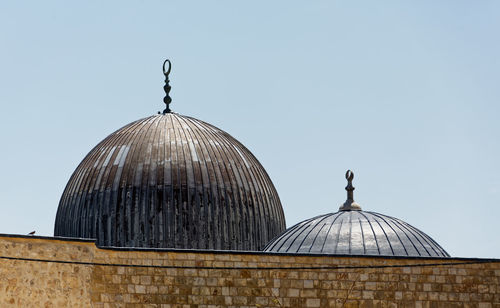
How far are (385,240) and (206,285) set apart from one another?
4.72 m

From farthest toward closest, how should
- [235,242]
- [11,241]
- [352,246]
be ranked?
[235,242], [352,246], [11,241]

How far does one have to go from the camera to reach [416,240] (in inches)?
927

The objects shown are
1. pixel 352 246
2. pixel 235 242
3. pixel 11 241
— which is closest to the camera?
pixel 11 241

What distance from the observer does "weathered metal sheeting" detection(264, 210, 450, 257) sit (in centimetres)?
2300

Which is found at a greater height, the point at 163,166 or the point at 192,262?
the point at 163,166

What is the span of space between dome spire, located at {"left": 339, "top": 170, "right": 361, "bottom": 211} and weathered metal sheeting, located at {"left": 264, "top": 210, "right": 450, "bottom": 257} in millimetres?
478

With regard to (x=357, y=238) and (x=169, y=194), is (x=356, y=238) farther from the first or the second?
(x=169, y=194)

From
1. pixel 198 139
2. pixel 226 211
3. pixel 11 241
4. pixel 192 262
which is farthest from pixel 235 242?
pixel 11 241

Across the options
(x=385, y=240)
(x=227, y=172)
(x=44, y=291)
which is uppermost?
(x=227, y=172)

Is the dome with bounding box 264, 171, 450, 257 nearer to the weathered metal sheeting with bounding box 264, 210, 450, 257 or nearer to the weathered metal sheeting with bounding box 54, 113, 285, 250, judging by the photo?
the weathered metal sheeting with bounding box 264, 210, 450, 257

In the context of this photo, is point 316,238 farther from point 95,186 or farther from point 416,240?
point 95,186

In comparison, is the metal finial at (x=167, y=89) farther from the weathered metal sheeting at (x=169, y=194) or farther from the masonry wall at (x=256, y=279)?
the masonry wall at (x=256, y=279)

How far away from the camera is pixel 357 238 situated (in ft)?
76.0

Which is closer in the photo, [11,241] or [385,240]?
[11,241]
